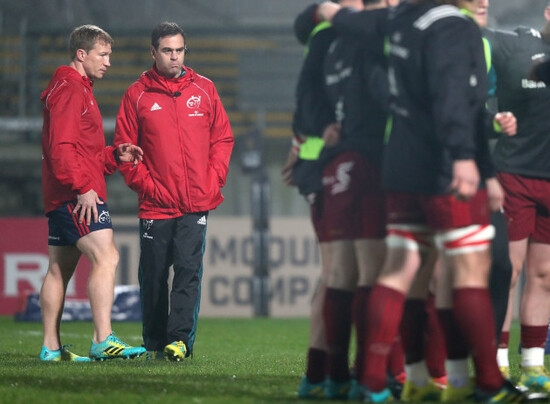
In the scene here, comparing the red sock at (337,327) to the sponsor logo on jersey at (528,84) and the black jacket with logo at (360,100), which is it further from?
the sponsor logo on jersey at (528,84)

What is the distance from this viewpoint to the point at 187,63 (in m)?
17.4

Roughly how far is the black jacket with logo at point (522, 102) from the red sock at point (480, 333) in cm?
173

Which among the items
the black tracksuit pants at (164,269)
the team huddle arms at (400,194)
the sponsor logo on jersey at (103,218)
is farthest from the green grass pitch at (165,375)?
the sponsor logo on jersey at (103,218)

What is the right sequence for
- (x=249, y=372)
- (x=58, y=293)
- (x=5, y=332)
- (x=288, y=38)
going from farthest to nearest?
(x=288, y=38)
(x=5, y=332)
(x=58, y=293)
(x=249, y=372)

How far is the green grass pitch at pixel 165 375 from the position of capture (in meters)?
3.93

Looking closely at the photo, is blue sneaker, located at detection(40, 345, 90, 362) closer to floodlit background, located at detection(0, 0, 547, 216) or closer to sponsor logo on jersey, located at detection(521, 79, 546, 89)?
sponsor logo on jersey, located at detection(521, 79, 546, 89)

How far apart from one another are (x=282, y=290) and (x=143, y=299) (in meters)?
7.35

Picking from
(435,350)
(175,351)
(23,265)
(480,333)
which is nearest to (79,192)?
(175,351)

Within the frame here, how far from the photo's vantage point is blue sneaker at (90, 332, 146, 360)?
224 inches

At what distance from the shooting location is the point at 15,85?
1630cm

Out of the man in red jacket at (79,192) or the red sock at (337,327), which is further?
the man in red jacket at (79,192)

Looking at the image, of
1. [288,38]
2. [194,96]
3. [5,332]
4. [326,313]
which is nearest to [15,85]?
[288,38]

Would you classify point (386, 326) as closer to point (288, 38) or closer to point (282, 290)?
point (282, 290)

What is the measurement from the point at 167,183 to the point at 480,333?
115 inches
